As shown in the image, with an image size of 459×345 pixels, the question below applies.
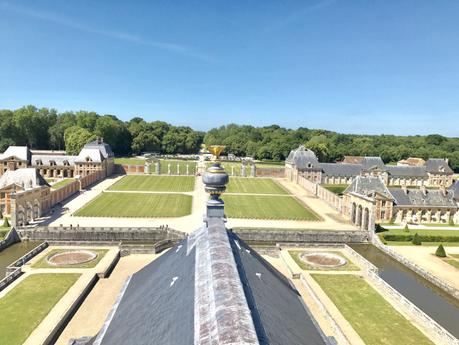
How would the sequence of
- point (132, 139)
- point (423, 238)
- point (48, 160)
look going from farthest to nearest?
point (132, 139) < point (48, 160) < point (423, 238)

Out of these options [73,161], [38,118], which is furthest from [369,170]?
[38,118]

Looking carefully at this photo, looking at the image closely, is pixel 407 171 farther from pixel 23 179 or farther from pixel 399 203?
pixel 23 179

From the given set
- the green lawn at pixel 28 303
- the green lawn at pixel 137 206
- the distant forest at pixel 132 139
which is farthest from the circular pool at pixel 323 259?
the distant forest at pixel 132 139

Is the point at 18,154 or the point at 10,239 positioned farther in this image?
the point at 18,154

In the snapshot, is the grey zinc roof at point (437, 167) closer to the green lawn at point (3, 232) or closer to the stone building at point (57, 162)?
the stone building at point (57, 162)

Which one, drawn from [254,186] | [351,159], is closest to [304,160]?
[254,186]

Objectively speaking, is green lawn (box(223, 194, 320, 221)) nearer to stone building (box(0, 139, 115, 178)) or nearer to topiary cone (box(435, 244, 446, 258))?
topiary cone (box(435, 244, 446, 258))

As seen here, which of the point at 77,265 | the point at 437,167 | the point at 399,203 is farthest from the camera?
the point at 437,167

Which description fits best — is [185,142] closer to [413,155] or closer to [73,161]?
[73,161]
